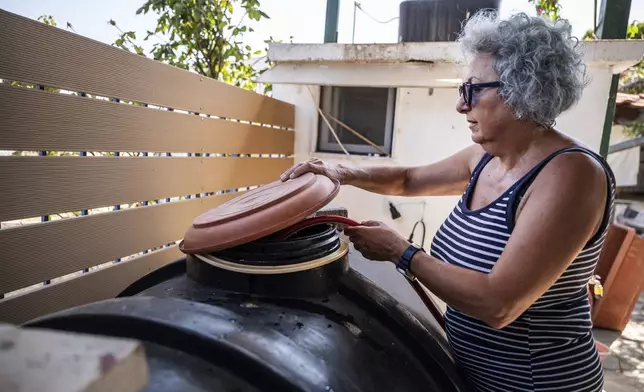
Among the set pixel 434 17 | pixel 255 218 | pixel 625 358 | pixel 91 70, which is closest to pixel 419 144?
pixel 434 17

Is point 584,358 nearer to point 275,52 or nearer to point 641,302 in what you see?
point 275,52

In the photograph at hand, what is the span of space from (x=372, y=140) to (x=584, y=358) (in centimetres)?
367

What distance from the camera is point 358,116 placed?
4.88 meters

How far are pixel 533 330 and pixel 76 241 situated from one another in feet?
6.04

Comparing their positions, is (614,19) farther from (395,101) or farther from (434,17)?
(395,101)

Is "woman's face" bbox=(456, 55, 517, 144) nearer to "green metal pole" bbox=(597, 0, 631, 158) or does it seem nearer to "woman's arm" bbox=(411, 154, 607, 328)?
"woman's arm" bbox=(411, 154, 607, 328)

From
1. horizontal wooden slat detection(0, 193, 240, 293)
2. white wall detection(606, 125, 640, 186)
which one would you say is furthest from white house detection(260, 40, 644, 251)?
white wall detection(606, 125, 640, 186)

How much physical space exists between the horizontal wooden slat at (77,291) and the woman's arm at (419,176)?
89 cm

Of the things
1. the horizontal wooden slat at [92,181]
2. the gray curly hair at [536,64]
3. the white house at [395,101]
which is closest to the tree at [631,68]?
the white house at [395,101]

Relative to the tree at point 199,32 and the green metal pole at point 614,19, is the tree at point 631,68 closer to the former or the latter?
the green metal pole at point 614,19

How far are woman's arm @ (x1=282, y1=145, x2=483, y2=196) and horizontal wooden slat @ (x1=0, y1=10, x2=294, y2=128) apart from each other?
46.8 inches

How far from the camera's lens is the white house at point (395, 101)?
4.00m

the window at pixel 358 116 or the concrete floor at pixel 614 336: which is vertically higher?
the window at pixel 358 116

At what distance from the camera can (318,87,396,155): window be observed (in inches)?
188
